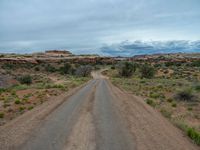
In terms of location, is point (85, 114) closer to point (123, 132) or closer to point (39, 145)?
point (123, 132)

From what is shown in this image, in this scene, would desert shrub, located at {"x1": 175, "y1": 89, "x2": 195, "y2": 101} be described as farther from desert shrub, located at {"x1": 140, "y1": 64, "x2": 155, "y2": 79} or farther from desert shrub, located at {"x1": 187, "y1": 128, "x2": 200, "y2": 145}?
desert shrub, located at {"x1": 140, "y1": 64, "x2": 155, "y2": 79}

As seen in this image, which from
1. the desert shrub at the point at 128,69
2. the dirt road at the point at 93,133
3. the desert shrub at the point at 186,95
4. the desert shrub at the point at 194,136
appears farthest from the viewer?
the desert shrub at the point at 128,69

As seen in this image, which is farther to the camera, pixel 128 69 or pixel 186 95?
pixel 128 69

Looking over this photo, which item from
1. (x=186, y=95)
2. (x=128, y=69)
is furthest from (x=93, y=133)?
(x=128, y=69)

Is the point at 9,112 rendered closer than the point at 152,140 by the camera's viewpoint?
No

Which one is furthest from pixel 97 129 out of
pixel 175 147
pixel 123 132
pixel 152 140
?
pixel 175 147

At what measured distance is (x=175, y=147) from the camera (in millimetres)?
7883

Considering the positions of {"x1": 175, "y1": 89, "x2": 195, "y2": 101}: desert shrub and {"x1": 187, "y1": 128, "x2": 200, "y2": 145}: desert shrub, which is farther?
{"x1": 175, "y1": 89, "x2": 195, "y2": 101}: desert shrub

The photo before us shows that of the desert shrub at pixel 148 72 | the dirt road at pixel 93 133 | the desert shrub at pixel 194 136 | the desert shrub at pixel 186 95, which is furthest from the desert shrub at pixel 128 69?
the desert shrub at pixel 194 136

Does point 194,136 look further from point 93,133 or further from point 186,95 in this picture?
point 186,95

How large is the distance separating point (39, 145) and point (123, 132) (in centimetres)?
323

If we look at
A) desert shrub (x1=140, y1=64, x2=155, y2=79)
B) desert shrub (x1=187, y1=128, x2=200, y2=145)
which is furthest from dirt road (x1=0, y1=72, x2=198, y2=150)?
desert shrub (x1=140, y1=64, x2=155, y2=79)

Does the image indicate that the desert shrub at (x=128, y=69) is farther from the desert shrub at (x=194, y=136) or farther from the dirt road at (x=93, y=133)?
the desert shrub at (x=194, y=136)

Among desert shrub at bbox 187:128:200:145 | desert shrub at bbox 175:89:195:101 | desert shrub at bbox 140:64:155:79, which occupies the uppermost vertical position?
desert shrub at bbox 187:128:200:145
